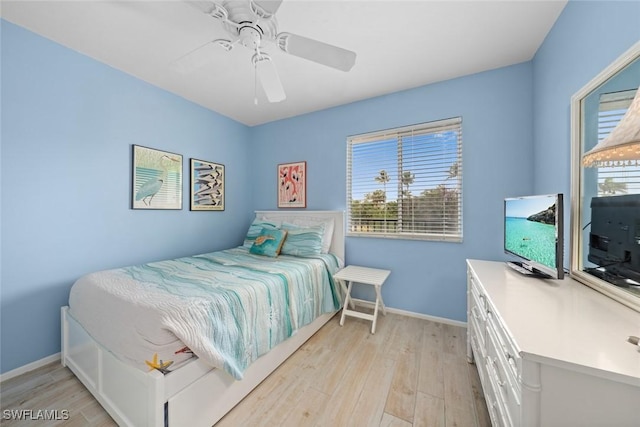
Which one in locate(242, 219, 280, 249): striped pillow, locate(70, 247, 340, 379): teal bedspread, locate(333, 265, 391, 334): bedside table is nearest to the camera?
locate(70, 247, 340, 379): teal bedspread

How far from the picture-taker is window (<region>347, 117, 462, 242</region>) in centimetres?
250

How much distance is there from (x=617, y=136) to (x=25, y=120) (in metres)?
3.32

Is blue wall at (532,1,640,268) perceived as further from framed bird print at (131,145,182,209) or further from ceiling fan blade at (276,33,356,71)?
framed bird print at (131,145,182,209)

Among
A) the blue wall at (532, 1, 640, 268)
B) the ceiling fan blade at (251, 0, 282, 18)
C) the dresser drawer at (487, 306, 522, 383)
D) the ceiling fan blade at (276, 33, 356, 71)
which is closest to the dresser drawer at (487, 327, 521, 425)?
the dresser drawer at (487, 306, 522, 383)

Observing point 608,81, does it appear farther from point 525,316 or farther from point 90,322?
point 90,322

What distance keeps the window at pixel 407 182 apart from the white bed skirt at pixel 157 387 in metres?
1.88

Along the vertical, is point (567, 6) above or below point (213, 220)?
above

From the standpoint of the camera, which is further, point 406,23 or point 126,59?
point 126,59

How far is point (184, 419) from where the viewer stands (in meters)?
1.21

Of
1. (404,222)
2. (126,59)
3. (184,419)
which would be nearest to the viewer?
(184,419)

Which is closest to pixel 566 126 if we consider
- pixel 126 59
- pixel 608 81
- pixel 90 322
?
pixel 608 81

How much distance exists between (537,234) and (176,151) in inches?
Answer: 136

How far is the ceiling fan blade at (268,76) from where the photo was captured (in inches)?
61.6

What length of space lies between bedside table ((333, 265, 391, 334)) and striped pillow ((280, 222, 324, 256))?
1.32 ft
